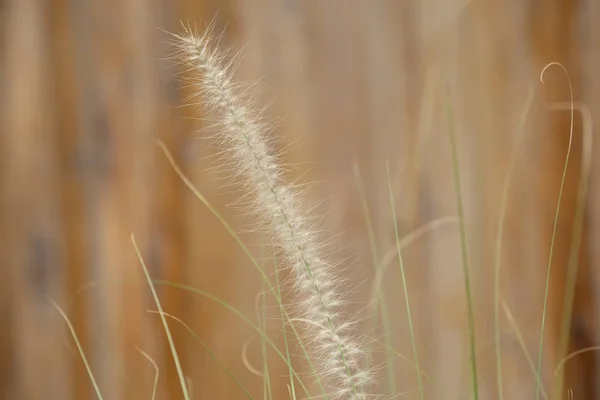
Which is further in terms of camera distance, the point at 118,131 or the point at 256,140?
the point at 118,131

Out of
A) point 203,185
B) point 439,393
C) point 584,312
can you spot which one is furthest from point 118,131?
point 584,312

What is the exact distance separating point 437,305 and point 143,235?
44 cm

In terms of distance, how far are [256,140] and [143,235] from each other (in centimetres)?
63

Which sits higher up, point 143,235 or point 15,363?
point 143,235

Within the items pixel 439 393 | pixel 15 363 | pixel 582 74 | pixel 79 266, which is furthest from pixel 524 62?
pixel 15 363

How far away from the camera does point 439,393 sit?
0.86 m

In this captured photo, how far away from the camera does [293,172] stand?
89 centimetres

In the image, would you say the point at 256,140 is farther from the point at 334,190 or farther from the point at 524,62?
the point at 524,62

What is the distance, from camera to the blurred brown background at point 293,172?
873 millimetres

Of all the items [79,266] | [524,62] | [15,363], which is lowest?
[15,363]

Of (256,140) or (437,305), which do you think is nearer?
(256,140)

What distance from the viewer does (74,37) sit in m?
0.92

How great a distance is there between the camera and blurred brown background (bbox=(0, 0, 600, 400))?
0.87m

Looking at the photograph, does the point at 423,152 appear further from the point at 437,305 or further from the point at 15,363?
the point at 15,363
